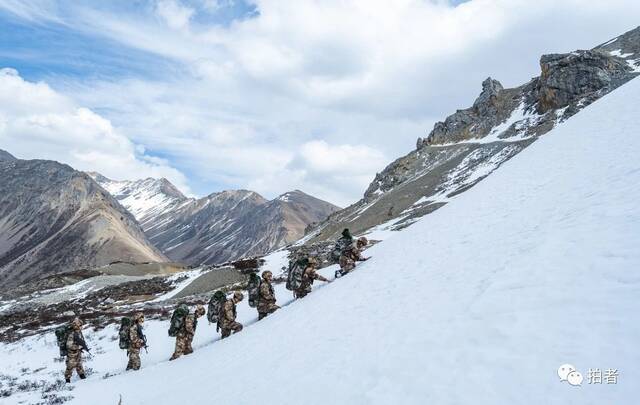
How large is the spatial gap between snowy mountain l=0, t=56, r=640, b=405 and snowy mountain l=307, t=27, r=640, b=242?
55743 mm

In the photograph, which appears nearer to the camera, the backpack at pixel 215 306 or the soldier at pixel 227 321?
the soldier at pixel 227 321

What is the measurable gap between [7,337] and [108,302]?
22.3 metres

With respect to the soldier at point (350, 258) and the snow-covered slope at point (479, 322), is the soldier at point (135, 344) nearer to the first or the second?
the snow-covered slope at point (479, 322)

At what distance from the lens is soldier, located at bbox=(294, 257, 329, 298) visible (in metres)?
21.3

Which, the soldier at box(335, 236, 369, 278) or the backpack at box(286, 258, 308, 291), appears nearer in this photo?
the backpack at box(286, 258, 308, 291)

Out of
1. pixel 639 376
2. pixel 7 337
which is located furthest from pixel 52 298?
pixel 639 376

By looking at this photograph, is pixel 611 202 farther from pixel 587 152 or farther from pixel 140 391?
pixel 140 391

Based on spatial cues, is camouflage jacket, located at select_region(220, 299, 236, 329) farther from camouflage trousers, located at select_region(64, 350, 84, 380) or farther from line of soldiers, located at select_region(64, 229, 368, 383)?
camouflage trousers, located at select_region(64, 350, 84, 380)

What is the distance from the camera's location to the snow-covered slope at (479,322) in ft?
17.9

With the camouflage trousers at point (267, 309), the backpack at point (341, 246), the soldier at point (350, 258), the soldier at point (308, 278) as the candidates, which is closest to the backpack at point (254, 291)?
the camouflage trousers at point (267, 309)

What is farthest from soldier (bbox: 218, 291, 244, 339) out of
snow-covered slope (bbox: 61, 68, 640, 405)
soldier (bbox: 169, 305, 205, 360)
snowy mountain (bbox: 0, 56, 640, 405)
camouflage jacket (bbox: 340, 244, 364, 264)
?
camouflage jacket (bbox: 340, 244, 364, 264)

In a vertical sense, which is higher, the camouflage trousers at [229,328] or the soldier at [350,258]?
the soldier at [350,258]

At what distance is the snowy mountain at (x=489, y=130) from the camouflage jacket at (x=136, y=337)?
54.9m

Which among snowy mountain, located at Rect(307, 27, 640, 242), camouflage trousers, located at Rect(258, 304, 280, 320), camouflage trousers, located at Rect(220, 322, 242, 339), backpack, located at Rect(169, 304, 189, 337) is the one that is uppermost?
snowy mountain, located at Rect(307, 27, 640, 242)
